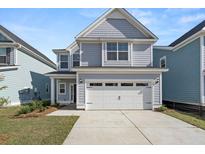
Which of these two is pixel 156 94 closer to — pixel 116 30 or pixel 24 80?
pixel 116 30

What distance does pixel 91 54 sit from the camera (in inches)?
726

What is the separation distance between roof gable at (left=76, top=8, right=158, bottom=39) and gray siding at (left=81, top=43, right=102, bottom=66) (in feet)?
2.95

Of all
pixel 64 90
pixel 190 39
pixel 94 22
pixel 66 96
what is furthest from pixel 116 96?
pixel 64 90

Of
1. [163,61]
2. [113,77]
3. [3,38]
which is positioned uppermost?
[3,38]

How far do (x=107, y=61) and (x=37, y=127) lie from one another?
Answer: 977cm

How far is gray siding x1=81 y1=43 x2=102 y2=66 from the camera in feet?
60.2

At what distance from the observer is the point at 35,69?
1032 inches

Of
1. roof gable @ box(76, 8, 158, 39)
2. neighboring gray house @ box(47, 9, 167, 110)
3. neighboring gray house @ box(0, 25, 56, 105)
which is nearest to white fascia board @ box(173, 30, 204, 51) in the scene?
neighboring gray house @ box(47, 9, 167, 110)

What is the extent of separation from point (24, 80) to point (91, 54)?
27.9ft

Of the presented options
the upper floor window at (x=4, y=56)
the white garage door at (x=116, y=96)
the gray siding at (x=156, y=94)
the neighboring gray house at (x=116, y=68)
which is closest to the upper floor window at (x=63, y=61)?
the neighboring gray house at (x=116, y=68)

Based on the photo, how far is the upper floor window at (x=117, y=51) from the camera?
18266 millimetres
